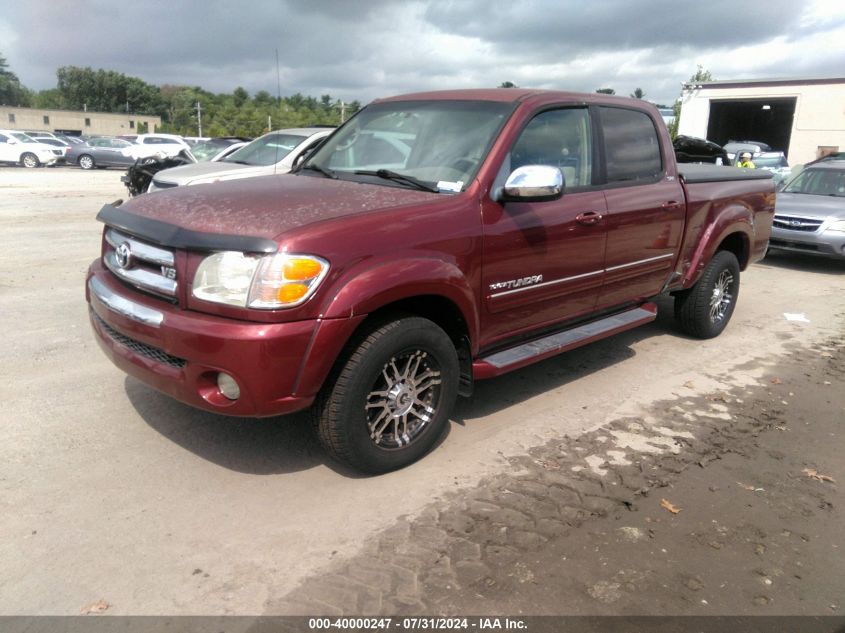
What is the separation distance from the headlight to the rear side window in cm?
254

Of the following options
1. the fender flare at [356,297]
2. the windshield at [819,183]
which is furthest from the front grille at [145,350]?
the windshield at [819,183]

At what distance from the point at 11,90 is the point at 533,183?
15631 cm

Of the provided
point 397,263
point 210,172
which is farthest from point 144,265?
point 210,172

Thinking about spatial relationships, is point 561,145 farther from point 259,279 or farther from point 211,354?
point 211,354

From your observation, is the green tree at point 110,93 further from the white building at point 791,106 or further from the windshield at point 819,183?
the windshield at point 819,183

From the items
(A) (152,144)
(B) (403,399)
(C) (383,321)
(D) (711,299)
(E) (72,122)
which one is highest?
(E) (72,122)

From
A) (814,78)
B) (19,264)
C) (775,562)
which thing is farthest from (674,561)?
(814,78)

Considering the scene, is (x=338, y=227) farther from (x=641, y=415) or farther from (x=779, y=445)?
(x=779, y=445)

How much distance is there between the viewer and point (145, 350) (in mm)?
3320

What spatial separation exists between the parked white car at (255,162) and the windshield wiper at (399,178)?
4.69 m

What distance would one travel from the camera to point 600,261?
4.54 metres

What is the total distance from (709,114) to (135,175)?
1324 inches

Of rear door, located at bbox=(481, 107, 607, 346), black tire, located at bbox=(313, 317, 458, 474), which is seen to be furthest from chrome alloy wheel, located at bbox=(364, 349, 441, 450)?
rear door, located at bbox=(481, 107, 607, 346)

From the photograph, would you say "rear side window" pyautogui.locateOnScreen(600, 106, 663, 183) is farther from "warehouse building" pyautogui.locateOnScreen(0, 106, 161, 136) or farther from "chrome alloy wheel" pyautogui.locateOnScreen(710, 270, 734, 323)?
"warehouse building" pyautogui.locateOnScreen(0, 106, 161, 136)
